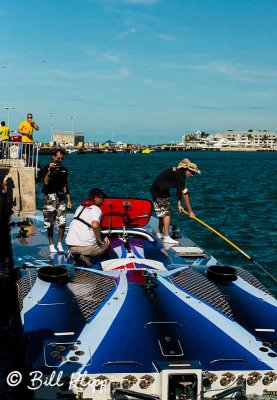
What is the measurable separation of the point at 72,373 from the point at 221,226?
1606cm

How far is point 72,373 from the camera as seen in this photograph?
5.84 meters

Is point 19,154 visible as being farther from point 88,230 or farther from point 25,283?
point 25,283

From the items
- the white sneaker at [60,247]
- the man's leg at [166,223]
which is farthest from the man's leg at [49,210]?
the man's leg at [166,223]

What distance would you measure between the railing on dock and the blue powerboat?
1181cm

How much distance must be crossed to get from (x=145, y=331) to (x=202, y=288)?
1760mm

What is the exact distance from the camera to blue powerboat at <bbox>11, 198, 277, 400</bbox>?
19.2 ft

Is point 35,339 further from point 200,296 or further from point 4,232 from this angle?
point 4,232

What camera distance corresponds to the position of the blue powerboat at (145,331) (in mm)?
5859

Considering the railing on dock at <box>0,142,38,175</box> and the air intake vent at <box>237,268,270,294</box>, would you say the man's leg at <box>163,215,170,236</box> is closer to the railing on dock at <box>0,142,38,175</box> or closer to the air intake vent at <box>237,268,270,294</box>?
the air intake vent at <box>237,268,270,294</box>

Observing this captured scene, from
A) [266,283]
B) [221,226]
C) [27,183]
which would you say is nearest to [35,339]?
[266,283]

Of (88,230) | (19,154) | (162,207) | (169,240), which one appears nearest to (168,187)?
(162,207)

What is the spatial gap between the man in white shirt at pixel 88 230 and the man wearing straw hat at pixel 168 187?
9.43 ft

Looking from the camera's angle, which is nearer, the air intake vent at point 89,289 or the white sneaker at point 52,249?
the air intake vent at point 89,289

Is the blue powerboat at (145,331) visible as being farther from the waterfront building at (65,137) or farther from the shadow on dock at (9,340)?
the waterfront building at (65,137)
